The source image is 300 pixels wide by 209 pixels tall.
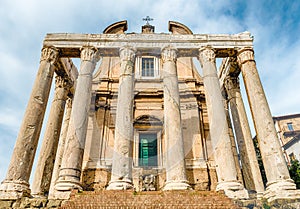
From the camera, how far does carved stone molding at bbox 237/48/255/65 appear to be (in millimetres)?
13367

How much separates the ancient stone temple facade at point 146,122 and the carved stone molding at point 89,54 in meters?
0.06

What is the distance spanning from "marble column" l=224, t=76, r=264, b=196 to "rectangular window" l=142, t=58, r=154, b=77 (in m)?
5.45

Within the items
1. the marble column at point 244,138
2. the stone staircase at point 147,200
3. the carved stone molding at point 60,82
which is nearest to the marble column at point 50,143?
the carved stone molding at point 60,82

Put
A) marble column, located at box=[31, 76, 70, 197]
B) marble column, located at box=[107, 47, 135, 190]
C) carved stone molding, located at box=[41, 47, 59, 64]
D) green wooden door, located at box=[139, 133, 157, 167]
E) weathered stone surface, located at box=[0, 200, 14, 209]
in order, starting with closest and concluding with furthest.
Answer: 1. weathered stone surface, located at box=[0, 200, 14, 209]
2. marble column, located at box=[107, 47, 135, 190]
3. marble column, located at box=[31, 76, 70, 197]
4. carved stone molding, located at box=[41, 47, 59, 64]
5. green wooden door, located at box=[139, 133, 157, 167]

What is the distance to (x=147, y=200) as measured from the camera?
8734 millimetres

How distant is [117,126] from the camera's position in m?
11.6

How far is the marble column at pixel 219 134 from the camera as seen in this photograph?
10.0m

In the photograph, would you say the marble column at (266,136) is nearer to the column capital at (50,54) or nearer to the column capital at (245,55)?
the column capital at (245,55)

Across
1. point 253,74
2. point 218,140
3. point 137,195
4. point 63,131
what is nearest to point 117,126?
point 137,195

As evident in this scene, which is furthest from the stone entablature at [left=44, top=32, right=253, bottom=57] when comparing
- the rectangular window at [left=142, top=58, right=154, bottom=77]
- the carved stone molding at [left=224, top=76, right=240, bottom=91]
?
the rectangular window at [left=142, top=58, right=154, bottom=77]

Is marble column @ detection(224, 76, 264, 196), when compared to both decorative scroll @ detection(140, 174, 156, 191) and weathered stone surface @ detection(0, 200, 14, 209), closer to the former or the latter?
decorative scroll @ detection(140, 174, 156, 191)

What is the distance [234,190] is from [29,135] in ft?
28.7

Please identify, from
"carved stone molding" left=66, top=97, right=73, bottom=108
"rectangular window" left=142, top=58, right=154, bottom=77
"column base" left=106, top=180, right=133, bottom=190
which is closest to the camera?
"column base" left=106, top=180, right=133, bottom=190

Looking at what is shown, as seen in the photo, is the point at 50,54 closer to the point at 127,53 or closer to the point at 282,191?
the point at 127,53
